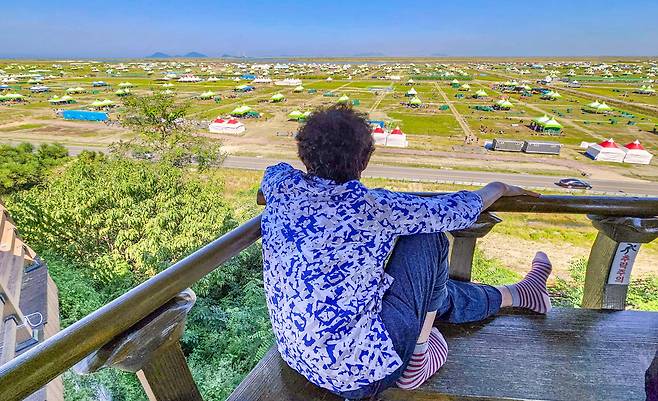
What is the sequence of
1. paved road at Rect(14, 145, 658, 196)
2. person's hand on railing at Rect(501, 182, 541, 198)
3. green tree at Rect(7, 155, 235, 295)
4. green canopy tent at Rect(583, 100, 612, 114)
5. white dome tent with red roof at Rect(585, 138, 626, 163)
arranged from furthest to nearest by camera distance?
green canopy tent at Rect(583, 100, 612, 114), white dome tent with red roof at Rect(585, 138, 626, 163), paved road at Rect(14, 145, 658, 196), green tree at Rect(7, 155, 235, 295), person's hand on railing at Rect(501, 182, 541, 198)

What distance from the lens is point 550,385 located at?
132 cm

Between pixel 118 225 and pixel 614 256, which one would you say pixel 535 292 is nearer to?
pixel 614 256

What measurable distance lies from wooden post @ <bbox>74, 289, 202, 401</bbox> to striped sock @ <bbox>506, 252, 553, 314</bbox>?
1.38 metres

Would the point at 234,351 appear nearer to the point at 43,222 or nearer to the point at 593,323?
the point at 593,323

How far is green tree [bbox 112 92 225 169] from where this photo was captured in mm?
13555

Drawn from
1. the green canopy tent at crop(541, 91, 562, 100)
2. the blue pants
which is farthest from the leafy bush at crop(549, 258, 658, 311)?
the green canopy tent at crop(541, 91, 562, 100)

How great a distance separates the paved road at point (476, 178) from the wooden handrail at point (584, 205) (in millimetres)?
13797

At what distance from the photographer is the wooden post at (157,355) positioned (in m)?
0.77

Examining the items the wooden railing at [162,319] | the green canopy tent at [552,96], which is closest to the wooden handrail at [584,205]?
the wooden railing at [162,319]

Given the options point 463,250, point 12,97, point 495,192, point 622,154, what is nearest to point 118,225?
point 463,250

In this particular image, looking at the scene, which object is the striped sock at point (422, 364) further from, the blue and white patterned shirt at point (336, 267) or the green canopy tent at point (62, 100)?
the green canopy tent at point (62, 100)

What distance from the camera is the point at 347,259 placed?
0.98m

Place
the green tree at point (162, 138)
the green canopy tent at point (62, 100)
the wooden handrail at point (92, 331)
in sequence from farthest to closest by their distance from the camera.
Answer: the green canopy tent at point (62, 100)
the green tree at point (162, 138)
the wooden handrail at point (92, 331)

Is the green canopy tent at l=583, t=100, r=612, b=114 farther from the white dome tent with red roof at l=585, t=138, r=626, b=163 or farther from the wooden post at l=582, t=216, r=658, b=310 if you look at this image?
the wooden post at l=582, t=216, r=658, b=310
